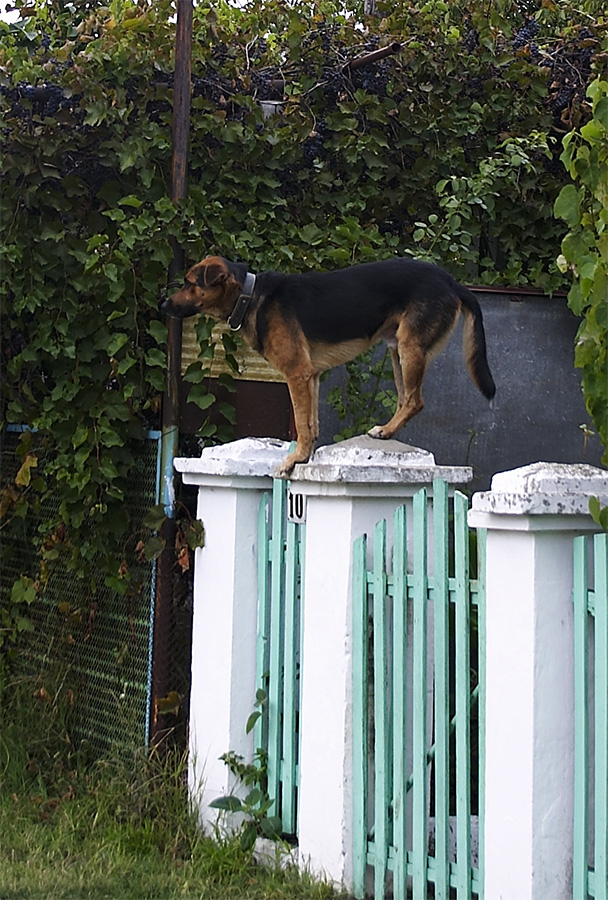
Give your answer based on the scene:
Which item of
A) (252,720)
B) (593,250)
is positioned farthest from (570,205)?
(252,720)

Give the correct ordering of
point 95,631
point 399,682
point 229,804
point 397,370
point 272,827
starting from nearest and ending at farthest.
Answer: point 399,682 < point 272,827 < point 229,804 < point 397,370 < point 95,631

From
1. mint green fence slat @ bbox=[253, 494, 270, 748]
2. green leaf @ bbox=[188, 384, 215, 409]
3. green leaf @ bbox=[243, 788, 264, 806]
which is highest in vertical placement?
green leaf @ bbox=[188, 384, 215, 409]

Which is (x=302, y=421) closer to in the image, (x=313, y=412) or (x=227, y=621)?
(x=313, y=412)

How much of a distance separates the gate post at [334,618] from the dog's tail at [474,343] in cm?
43

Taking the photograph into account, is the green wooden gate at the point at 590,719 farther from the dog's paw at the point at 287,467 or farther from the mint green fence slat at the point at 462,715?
the dog's paw at the point at 287,467

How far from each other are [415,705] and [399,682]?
0.12 metres

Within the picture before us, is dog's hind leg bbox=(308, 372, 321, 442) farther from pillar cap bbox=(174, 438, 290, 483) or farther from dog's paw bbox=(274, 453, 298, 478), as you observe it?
pillar cap bbox=(174, 438, 290, 483)

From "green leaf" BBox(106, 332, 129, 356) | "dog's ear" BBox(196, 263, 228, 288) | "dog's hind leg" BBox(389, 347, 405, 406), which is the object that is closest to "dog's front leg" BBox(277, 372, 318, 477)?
"dog's hind leg" BBox(389, 347, 405, 406)

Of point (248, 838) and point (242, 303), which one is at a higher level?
point (242, 303)

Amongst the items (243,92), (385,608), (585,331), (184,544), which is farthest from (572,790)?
(243,92)

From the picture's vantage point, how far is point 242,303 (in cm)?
432

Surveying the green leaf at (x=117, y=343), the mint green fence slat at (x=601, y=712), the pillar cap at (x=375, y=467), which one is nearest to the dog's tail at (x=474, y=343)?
the pillar cap at (x=375, y=467)

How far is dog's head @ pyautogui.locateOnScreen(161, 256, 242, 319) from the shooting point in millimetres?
4352

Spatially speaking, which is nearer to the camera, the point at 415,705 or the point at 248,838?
the point at 415,705
